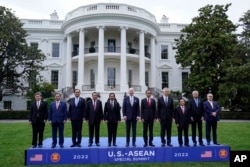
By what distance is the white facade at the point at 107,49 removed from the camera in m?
31.5

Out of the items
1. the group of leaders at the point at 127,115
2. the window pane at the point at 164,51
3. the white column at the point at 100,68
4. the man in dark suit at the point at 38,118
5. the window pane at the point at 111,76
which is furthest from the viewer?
the window pane at the point at 164,51

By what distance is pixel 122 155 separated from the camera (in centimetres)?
918

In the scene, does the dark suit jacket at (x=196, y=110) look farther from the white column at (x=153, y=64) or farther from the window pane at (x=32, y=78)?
the white column at (x=153, y=64)

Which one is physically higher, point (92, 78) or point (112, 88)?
point (92, 78)

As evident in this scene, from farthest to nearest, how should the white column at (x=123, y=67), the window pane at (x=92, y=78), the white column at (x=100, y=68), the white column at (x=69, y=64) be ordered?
1. the window pane at (x=92, y=78)
2. the white column at (x=69, y=64)
3. the white column at (x=123, y=67)
4. the white column at (x=100, y=68)

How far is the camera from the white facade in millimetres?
31500

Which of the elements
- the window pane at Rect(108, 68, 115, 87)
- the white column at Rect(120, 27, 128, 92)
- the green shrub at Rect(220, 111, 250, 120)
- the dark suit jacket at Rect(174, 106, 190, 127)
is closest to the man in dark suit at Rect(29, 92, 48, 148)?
the dark suit jacket at Rect(174, 106, 190, 127)

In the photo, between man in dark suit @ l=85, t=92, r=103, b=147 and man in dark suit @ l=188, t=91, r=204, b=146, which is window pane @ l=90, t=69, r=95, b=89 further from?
man in dark suit @ l=188, t=91, r=204, b=146

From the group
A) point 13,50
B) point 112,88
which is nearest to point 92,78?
point 112,88

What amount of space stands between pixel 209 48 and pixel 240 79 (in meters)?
4.11

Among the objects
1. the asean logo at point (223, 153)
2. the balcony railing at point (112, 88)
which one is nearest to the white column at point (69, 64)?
the balcony railing at point (112, 88)

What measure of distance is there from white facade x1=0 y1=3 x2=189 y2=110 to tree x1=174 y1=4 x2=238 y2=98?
5.10 meters

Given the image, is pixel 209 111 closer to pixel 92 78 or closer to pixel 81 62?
pixel 81 62

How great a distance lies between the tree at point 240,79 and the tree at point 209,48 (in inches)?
41.8
